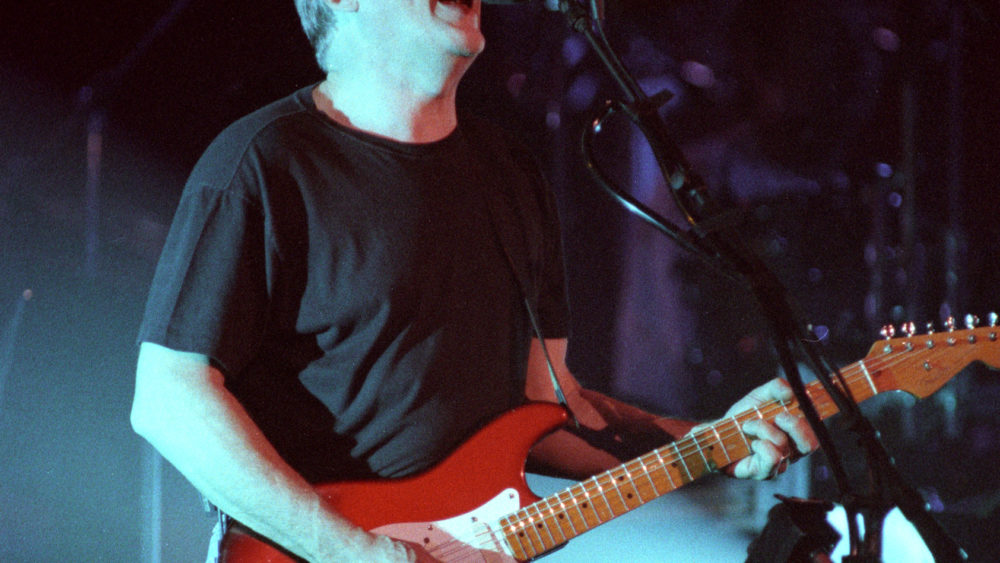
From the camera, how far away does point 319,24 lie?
181 centimetres

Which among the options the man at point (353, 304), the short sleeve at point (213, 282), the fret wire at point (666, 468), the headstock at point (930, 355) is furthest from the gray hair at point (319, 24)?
the headstock at point (930, 355)

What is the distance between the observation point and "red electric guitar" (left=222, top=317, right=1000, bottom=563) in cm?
146

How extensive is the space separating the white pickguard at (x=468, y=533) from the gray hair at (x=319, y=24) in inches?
39.2

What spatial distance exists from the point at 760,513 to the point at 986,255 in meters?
1.25

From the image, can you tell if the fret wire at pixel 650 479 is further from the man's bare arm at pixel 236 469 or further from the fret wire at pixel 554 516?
the man's bare arm at pixel 236 469

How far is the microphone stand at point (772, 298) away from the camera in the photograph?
3.53ft

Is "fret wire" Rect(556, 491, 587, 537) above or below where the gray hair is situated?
below

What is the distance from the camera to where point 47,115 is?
186 centimetres

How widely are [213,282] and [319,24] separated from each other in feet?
2.28

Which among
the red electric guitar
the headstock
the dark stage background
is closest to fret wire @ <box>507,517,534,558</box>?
the red electric guitar

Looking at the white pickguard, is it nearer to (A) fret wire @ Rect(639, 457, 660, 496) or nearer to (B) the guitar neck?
(B) the guitar neck

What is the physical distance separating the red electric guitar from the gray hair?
90cm

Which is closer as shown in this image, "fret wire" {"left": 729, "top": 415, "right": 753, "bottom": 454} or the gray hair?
"fret wire" {"left": 729, "top": 415, "right": 753, "bottom": 454}

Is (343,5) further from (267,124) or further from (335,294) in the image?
(335,294)
